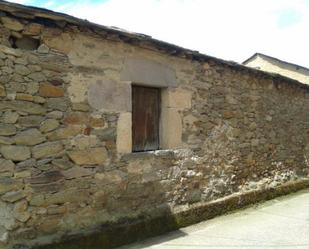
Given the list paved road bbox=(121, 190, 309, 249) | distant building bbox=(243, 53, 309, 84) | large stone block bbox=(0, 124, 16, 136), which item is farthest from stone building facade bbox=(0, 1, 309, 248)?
distant building bbox=(243, 53, 309, 84)

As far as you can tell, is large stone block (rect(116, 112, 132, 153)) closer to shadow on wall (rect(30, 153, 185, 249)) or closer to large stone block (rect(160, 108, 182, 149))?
shadow on wall (rect(30, 153, 185, 249))

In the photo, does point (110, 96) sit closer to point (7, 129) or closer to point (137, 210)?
point (7, 129)

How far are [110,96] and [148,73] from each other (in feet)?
2.39

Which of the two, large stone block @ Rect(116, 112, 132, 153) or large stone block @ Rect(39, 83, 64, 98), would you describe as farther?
large stone block @ Rect(116, 112, 132, 153)

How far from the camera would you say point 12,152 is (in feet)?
12.3

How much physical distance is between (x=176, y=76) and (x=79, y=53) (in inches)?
65.1

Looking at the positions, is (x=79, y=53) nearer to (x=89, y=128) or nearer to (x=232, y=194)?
(x=89, y=128)

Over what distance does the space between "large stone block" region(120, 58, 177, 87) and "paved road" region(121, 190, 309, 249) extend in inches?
81.3

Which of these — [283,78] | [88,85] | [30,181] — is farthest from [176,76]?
[283,78]

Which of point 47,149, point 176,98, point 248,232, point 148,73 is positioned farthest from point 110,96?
point 248,232

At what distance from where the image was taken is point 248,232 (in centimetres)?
504

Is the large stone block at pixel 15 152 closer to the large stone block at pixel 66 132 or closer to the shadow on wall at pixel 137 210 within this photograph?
the large stone block at pixel 66 132

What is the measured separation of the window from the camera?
5.04 meters

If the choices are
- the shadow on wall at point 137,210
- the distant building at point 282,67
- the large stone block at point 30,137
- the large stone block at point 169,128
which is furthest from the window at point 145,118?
the distant building at point 282,67
